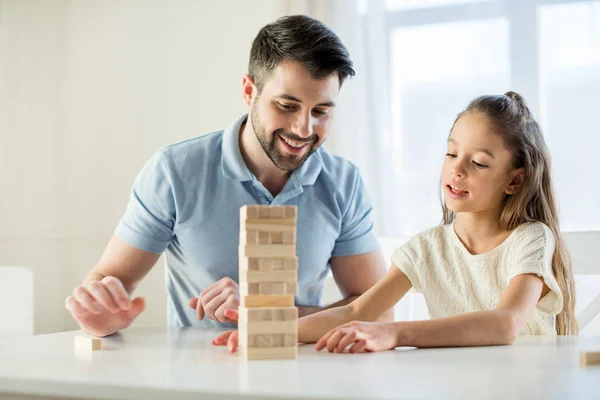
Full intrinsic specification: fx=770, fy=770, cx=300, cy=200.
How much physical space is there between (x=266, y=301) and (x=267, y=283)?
1.0 inches

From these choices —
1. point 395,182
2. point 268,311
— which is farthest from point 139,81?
point 268,311

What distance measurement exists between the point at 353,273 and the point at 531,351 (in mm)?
962

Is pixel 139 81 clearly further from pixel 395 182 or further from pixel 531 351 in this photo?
pixel 531 351

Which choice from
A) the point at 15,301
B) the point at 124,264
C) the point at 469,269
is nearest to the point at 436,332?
the point at 469,269

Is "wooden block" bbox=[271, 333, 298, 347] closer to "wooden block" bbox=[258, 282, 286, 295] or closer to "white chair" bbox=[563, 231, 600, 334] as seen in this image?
"wooden block" bbox=[258, 282, 286, 295]

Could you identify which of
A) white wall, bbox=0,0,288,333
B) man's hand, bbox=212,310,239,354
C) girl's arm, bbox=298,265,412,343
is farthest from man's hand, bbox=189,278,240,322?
white wall, bbox=0,0,288,333

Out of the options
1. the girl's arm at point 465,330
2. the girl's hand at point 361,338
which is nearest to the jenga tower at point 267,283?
the girl's hand at point 361,338

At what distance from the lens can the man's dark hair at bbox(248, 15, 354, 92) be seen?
183 centimetres

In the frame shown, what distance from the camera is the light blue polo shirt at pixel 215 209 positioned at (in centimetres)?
194

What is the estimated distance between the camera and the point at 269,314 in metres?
1.06

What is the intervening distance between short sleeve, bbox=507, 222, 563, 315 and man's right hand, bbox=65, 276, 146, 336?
0.71 metres

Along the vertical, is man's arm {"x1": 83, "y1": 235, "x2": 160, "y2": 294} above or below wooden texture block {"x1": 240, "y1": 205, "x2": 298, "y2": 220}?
below

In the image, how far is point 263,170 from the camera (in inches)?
79.4

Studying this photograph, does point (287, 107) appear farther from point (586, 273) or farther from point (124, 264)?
point (586, 273)
